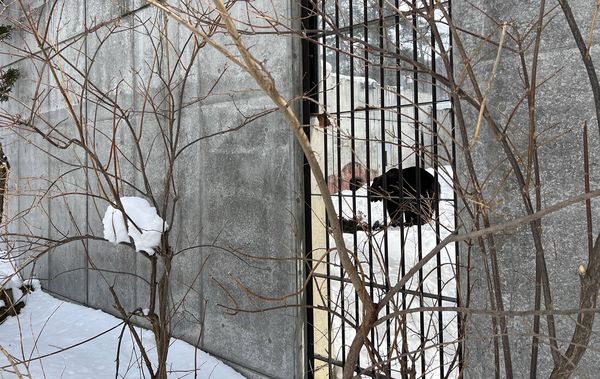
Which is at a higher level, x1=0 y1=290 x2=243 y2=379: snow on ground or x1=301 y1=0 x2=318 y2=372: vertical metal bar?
x1=301 y1=0 x2=318 y2=372: vertical metal bar

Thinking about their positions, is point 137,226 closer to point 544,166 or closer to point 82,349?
point 544,166

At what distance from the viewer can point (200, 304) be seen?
4.39 metres

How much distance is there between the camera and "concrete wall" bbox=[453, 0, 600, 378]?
231cm

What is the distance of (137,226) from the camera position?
305cm

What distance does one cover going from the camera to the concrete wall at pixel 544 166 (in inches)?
90.9

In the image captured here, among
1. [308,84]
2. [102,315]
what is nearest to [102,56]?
[102,315]

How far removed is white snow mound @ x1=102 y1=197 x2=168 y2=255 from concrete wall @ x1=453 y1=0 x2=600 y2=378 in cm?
148

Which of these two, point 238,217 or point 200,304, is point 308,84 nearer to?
point 238,217

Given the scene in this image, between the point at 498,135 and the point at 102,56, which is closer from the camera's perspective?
the point at 498,135

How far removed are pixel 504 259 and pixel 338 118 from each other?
4.16 feet

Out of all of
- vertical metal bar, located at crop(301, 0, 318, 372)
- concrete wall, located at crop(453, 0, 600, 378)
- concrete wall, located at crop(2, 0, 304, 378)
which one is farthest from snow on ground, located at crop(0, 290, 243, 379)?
concrete wall, located at crop(453, 0, 600, 378)

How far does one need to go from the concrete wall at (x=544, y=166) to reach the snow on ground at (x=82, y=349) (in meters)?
1.70

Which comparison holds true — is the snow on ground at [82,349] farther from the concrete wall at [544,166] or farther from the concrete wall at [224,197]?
the concrete wall at [544,166]

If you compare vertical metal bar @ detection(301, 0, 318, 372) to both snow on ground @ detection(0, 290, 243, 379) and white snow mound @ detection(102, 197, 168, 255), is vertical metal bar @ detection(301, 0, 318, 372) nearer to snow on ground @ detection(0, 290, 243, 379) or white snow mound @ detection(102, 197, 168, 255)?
snow on ground @ detection(0, 290, 243, 379)
